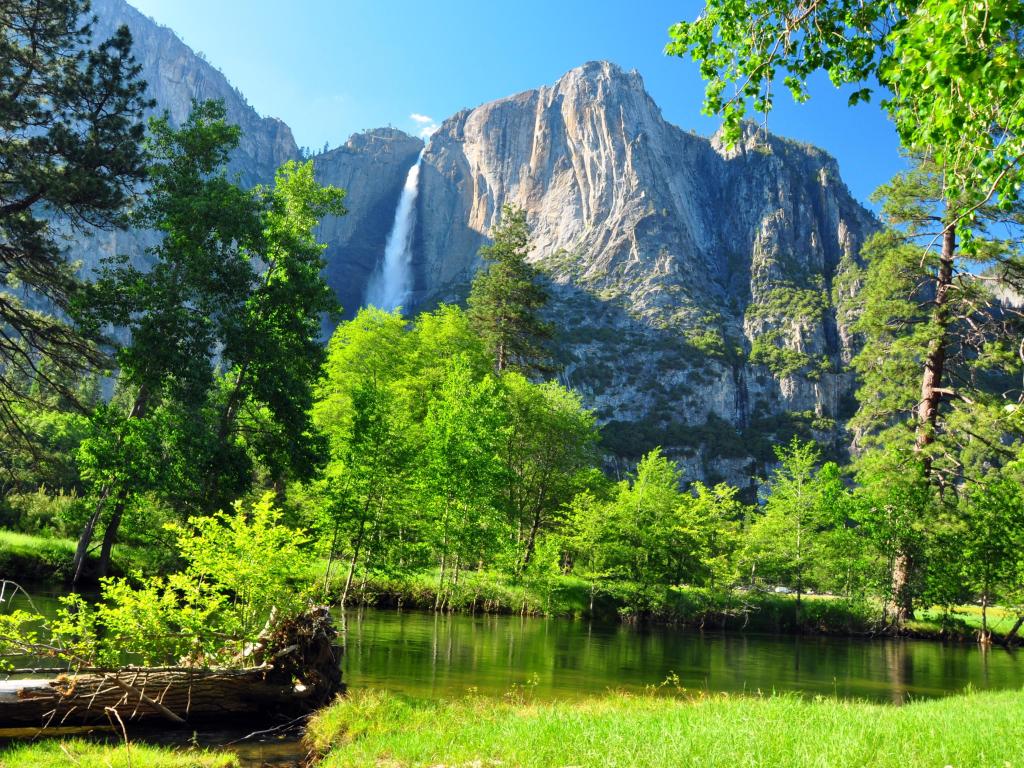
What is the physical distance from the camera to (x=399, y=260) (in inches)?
6471

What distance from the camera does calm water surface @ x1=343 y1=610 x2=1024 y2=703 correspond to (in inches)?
502

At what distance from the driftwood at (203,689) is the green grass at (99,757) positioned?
441 millimetres

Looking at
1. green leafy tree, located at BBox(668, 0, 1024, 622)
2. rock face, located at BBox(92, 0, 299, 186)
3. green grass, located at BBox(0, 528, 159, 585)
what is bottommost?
green grass, located at BBox(0, 528, 159, 585)

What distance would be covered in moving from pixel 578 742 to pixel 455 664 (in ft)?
28.8

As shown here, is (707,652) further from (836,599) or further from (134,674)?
(134,674)

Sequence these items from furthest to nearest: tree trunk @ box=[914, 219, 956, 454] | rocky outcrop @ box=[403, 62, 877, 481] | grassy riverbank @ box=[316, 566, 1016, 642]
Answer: rocky outcrop @ box=[403, 62, 877, 481] → grassy riverbank @ box=[316, 566, 1016, 642] → tree trunk @ box=[914, 219, 956, 454]

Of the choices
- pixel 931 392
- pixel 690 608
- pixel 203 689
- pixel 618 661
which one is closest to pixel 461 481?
pixel 618 661

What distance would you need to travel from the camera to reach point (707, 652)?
2011cm

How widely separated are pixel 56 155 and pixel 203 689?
1520cm

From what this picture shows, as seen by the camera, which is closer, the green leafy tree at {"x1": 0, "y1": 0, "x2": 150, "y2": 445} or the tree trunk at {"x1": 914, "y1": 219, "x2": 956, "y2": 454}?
the green leafy tree at {"x1": 0, "y1": 0, "x2": 150, "y2": 445}

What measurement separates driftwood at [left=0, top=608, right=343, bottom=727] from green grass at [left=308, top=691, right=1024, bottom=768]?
79 cm

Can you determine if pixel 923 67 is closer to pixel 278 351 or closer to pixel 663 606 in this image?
pixel 278 351

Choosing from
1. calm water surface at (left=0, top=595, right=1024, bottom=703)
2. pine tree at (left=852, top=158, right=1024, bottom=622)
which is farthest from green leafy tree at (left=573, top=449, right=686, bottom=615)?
pine tree at (left=852, top=158, right=1024, bottom=622)

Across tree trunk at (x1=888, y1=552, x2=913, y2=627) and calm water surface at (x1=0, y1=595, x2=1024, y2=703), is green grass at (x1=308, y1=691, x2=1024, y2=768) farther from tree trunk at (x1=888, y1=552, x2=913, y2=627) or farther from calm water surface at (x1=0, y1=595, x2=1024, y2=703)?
tree trunk at (x1=888, y1=552, x2=913, y2=627)
